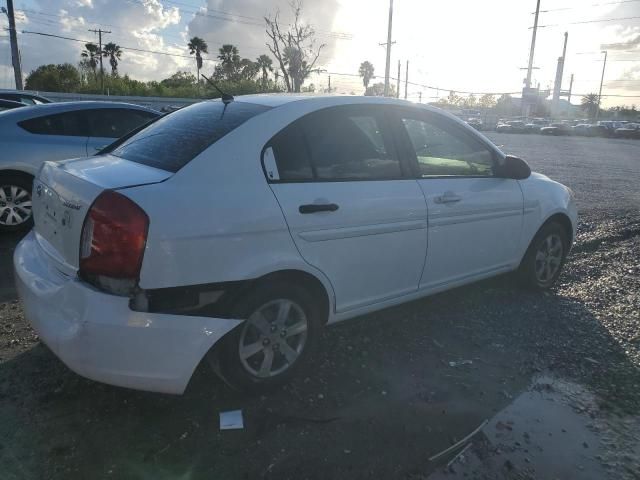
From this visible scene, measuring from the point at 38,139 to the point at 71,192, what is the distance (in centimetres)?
423

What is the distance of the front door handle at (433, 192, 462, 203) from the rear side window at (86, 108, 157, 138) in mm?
4752

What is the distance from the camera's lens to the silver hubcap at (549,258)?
475cm

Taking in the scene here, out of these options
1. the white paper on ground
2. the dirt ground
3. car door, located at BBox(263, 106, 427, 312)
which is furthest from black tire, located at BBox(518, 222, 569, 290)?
the white paper on ground

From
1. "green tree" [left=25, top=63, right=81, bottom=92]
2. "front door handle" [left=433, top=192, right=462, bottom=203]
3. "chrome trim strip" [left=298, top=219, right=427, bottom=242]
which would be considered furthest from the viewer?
"green tree" [left=25, top=63, right=81, bottom=92]

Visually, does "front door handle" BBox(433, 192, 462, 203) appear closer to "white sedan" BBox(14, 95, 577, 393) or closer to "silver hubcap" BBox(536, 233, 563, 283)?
"white sedan" BBox(14, 95, 577, 393)

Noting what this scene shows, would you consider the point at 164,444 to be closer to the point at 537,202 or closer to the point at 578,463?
the point at 578,463

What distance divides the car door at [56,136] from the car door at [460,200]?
4.55 metres

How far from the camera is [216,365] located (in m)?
2.77

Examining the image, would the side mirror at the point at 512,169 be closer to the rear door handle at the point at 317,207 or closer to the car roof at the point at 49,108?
the rear door handle at the point at 317,207

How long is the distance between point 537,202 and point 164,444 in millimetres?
3556

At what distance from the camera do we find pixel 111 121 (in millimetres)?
6773

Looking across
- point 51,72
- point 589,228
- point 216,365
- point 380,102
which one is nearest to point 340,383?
point 216,365

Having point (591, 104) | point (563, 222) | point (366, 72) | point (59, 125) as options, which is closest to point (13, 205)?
point (59, 125)

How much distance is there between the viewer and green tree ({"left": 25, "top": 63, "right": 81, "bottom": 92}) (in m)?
54.7
